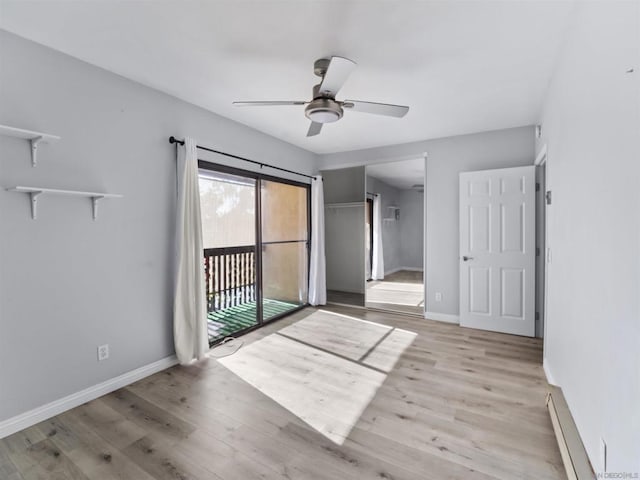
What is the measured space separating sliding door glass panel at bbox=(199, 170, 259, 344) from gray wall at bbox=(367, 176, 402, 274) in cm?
413

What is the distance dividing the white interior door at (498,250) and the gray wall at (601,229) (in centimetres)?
164

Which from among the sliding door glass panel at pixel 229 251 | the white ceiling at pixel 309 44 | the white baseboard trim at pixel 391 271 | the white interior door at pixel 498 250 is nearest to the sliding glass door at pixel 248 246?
the sliding door glass panel at pixel 229 251

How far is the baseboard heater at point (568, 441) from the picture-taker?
148 centimetres

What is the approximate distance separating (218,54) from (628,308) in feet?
9.02

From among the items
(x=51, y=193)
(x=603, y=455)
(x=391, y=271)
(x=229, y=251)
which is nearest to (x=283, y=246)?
(x=229, y=251)

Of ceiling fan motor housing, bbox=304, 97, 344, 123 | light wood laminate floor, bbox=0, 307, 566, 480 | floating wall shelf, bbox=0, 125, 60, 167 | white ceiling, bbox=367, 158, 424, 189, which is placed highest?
white ceiling, bbox=367, 158, 424, 189

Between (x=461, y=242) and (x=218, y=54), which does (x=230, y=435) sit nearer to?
(x=218, y=54)

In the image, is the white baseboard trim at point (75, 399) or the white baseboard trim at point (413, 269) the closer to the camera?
the white baseboard trim at point (75, 399)

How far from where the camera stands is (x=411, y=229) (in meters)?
9.31

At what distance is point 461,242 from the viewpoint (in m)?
4.11

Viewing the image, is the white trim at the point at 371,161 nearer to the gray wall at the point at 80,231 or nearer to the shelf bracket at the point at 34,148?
the gray wall at the point at 80,231

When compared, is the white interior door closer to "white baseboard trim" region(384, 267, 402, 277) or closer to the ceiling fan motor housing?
the ceiling fan motor housing

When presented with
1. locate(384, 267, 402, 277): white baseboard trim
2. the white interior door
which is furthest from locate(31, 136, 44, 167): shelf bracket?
locate(384, 267, 402, 277): white baseboard trim

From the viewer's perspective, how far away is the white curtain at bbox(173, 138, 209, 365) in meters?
2.94
